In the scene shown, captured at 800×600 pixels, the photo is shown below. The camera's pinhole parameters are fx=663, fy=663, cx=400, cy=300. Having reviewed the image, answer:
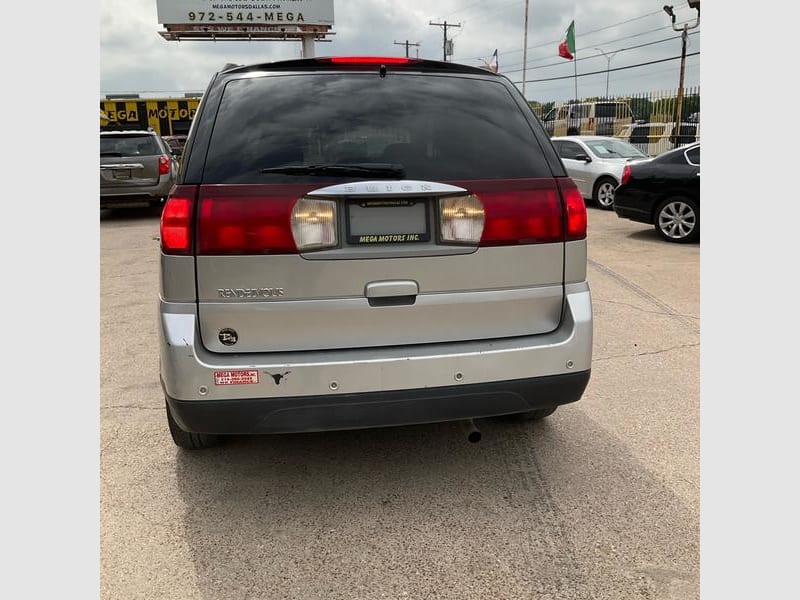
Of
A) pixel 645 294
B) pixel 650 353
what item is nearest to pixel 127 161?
pixel 645 294

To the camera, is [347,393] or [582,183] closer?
[347,393]

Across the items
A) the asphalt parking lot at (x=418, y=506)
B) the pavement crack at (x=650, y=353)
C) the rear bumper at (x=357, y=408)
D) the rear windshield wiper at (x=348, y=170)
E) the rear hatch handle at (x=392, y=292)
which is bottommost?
the asphalt parking lot at (x=418, y=506)

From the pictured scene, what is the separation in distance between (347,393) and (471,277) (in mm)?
660

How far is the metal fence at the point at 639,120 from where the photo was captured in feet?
76.6

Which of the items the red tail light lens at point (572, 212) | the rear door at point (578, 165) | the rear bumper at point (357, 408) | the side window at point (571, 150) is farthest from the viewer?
the side window at point (571, 150)

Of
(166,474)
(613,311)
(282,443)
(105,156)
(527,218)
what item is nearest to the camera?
(527,218)

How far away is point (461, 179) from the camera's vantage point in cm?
260

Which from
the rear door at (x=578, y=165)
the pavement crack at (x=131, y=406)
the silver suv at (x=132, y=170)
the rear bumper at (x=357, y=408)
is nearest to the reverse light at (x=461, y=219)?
the rear bumper at (x=357, y=408)

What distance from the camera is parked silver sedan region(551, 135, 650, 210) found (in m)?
12.8

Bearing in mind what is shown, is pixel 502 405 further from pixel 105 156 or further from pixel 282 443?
pixel 105 156

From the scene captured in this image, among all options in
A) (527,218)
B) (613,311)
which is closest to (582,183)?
(613,311)

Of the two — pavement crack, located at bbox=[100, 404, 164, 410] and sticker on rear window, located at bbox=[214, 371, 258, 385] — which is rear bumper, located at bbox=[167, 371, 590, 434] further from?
pavement crack, located at bbox=[100, 404, 164, 410]

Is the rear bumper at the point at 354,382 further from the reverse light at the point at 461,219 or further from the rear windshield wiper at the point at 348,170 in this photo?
the rear windshield wiper at the point at 348,170

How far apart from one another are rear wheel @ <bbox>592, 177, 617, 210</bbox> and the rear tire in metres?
11.0
